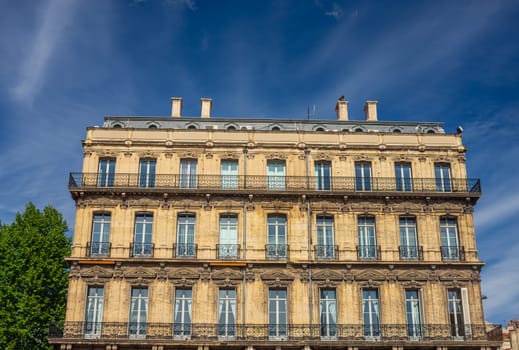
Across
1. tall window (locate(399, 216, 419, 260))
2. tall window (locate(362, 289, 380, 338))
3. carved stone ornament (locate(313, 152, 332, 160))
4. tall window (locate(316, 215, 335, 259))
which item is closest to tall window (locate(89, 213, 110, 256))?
tall window (locate(316, 215, 335, 259))

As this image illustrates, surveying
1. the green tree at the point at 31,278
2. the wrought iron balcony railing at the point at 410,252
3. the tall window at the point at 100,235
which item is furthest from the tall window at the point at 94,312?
the wrought iron balcony railing at the point at 410,252

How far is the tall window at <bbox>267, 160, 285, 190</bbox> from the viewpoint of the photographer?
31047 mm

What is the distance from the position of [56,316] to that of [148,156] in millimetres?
10162

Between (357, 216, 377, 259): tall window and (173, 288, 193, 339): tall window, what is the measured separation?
28.2 ft

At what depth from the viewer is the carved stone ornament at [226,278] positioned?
95.4 feet

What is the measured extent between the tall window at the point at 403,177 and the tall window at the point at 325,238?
4.04 m

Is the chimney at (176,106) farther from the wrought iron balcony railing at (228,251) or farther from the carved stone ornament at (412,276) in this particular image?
the carved stone ornament at (412,276)

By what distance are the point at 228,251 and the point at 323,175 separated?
631 centimetres

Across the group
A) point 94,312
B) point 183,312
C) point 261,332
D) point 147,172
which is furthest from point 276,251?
point 94,312

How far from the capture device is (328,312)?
29.0 metres

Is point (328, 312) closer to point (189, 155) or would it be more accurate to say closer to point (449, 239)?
point (449, 239)

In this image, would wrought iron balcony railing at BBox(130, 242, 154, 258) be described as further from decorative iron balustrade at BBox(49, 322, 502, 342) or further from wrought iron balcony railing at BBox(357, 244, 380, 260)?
wrought iron balcony railing at BBox(357, 244, 380, 260)

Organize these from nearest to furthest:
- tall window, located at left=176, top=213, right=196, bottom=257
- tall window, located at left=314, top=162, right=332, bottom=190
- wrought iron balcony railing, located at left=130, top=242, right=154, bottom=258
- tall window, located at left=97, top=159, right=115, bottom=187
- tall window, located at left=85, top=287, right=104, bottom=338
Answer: tall window, located at left=85, top=287, right=104, bottom=338 < wrought iron balcony railing, located at left=130, top=242, right=154, bottom=258 < tall window, located at left=176, top=213, right=196, bottom=257 < tall window, located at left=97, top=159, right=115, bottom=187 < tall window, located at left=314, top=162, right=332, bottom=190

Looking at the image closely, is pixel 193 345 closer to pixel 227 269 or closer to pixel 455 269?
pixel 227 269
